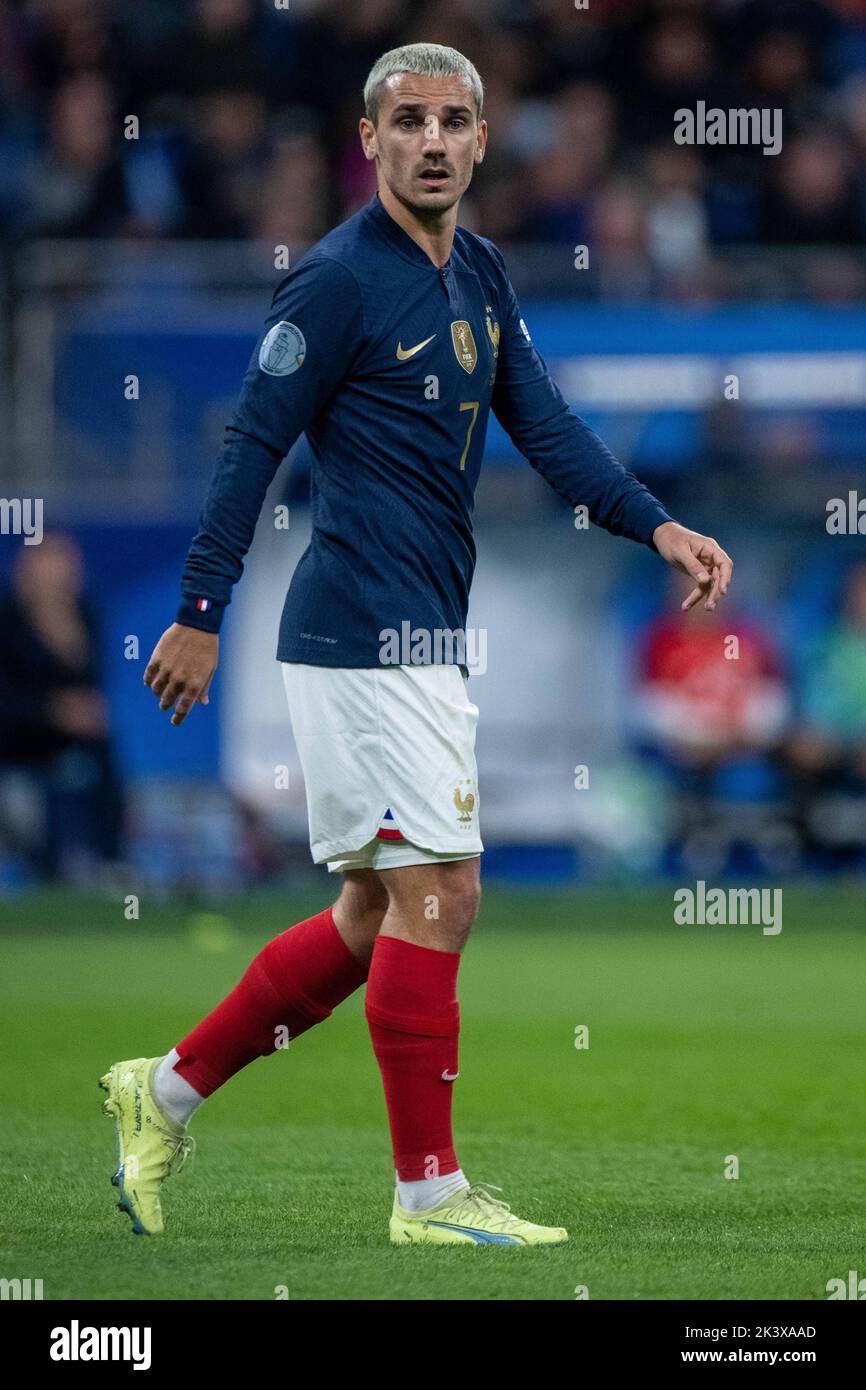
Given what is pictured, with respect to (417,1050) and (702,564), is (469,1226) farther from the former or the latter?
(702,564)

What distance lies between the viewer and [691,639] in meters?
11.9

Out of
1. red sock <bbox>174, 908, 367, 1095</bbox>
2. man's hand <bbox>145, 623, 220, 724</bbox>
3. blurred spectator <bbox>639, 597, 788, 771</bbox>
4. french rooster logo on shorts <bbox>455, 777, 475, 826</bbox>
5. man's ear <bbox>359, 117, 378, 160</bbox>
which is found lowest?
red sock <bbox>174, 908, 367, 1095</bbox>

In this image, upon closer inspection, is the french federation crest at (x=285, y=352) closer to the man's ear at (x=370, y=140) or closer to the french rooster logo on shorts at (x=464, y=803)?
the man's ear at (x=370, y=140)

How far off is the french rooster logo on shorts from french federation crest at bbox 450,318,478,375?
2.62 feet

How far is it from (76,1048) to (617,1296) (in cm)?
346

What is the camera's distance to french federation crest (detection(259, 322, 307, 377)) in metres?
3.95

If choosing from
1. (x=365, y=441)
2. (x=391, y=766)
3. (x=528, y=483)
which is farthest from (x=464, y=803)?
(x=528, y=483)

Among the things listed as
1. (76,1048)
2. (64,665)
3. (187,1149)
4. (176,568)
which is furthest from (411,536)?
(176,568)

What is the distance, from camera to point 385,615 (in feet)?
13.1

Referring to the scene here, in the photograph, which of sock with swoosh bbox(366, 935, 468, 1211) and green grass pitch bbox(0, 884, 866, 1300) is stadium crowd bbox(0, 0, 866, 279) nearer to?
green grass pitch bbox(0, 884, 866, 1300)

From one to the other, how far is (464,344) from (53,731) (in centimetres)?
723

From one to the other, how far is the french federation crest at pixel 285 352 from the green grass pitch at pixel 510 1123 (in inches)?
61.7

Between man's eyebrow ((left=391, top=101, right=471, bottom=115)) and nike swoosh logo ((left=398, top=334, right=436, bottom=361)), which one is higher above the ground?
man's eyebrow ((left=391, top=101, right=471, bottom=115))

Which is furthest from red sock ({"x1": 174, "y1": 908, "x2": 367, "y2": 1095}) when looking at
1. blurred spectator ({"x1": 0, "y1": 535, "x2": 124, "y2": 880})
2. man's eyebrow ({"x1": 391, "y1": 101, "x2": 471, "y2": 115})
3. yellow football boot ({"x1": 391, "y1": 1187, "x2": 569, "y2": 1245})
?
blurred spectator ({"x1": 0, "y1": 535, "x2": 124, "y2": 880})
